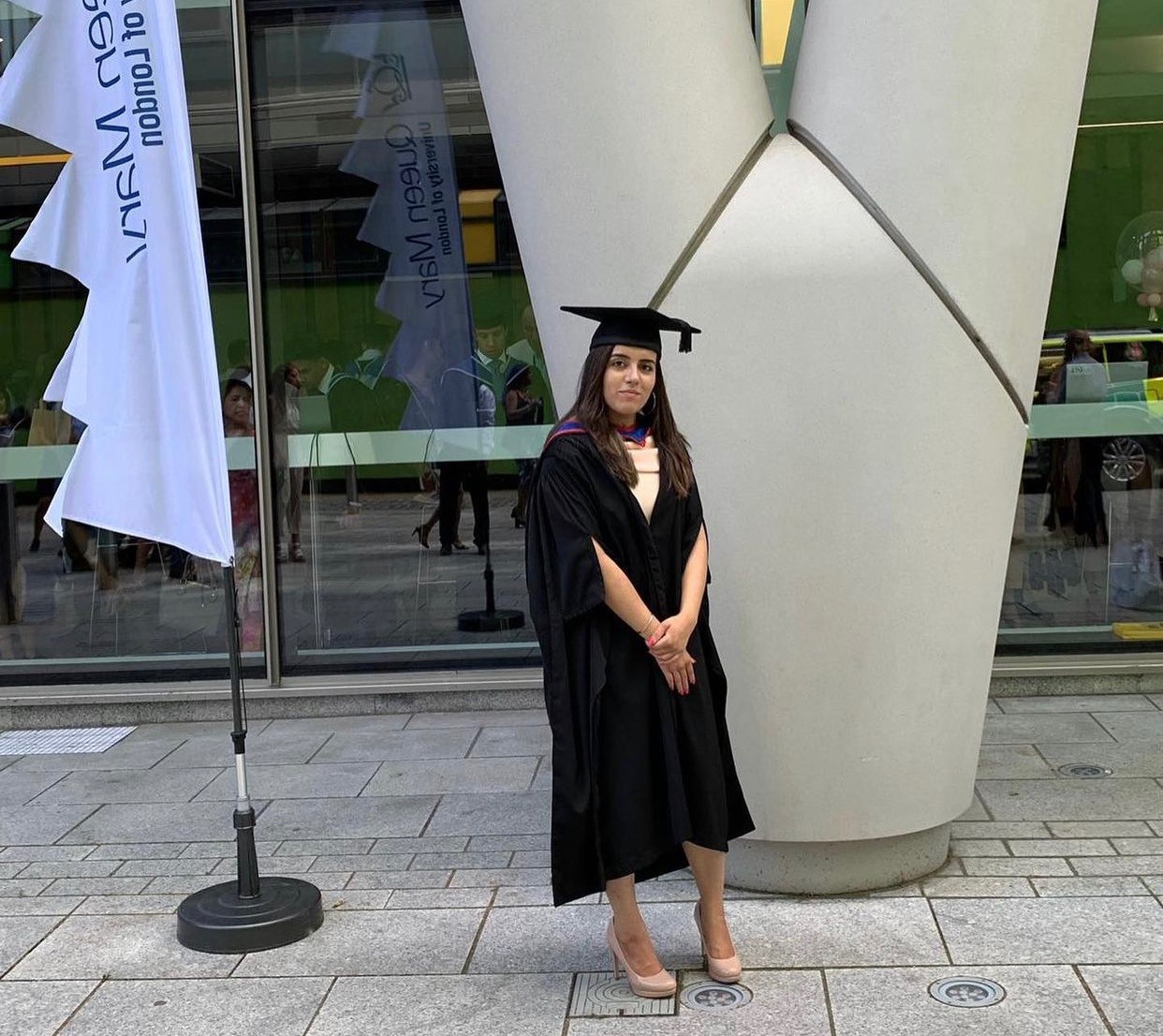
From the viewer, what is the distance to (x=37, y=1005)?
4188 mm

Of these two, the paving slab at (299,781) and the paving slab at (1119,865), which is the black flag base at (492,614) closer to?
the paving slab at (299,781)

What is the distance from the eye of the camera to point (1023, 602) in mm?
7945

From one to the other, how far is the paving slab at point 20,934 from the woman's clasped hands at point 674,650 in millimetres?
2232

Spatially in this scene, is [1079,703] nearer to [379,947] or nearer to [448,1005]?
[379,947]

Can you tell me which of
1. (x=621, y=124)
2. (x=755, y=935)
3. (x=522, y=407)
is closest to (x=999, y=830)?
(x=755, y=935)

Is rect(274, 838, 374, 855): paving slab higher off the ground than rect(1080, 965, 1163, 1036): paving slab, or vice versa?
Result: rect(1080, 965, 1163, 1036): paving slab

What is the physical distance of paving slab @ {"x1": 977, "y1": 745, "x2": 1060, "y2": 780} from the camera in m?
6.12

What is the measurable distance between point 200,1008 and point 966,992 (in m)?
2.09

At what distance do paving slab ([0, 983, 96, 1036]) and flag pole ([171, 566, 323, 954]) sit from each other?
0.38 metres

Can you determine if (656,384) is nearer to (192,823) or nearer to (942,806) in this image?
(942,806)

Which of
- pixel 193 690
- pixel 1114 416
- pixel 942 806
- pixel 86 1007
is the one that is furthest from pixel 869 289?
pixel 193 690

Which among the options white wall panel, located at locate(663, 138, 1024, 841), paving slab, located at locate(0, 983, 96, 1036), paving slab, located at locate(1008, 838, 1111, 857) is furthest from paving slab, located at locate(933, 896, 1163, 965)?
paving slab, located at locate(0, 983, 96, 1036)

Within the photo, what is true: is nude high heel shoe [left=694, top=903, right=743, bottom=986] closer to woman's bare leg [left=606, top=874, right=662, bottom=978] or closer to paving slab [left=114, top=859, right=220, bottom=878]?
woman's bare leg [left=606, top=874, right=662, bottom=978]

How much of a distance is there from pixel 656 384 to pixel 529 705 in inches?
155
